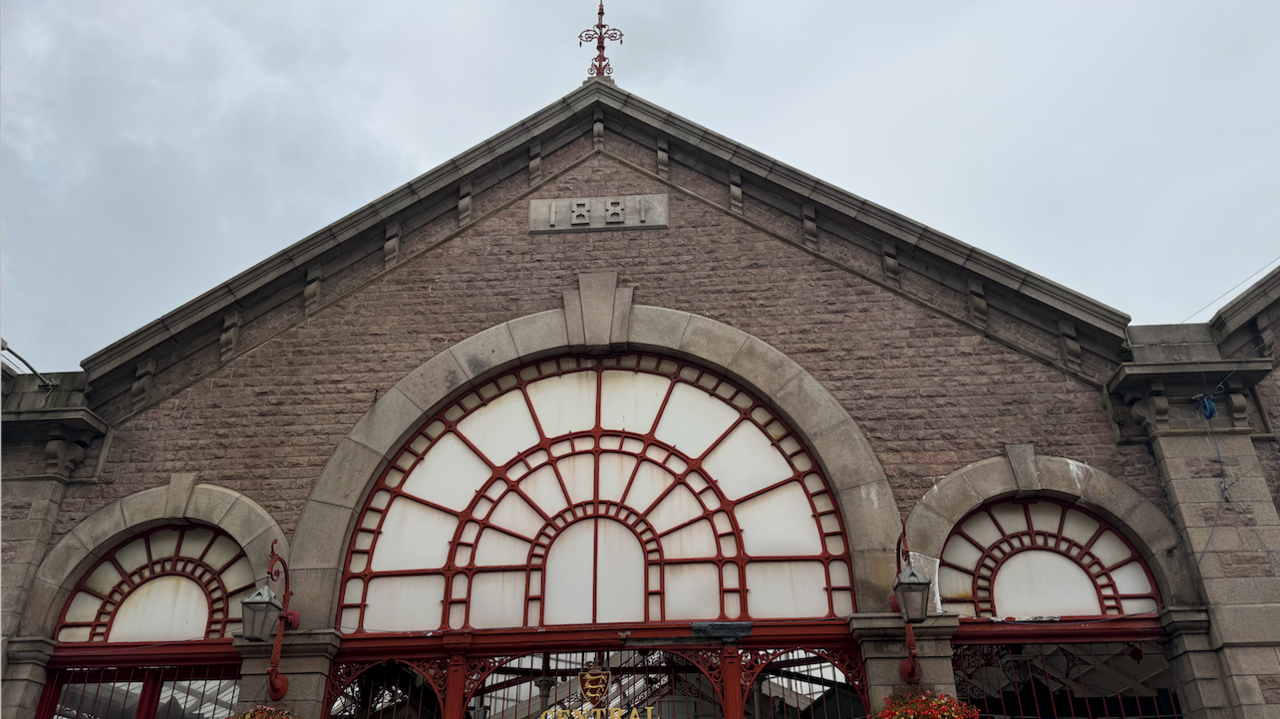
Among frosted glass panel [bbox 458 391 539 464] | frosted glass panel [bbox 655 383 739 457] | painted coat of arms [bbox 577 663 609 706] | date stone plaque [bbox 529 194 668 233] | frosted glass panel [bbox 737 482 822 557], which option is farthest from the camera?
date stone plaque [bbox 529 194 668 233]

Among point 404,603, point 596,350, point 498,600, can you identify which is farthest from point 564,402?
point 404,603

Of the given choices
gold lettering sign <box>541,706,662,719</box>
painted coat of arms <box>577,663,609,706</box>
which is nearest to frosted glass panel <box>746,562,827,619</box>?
gold lettering sign <box>541,706,662,719</box>

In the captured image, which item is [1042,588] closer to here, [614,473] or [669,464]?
[669,464]

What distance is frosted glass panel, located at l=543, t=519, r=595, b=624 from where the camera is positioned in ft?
34.3

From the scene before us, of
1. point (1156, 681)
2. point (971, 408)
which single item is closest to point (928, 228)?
point (971, 408)

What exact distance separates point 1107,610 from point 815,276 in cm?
505

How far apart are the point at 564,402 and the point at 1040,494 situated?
5.64 metres

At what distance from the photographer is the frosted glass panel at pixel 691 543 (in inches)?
420

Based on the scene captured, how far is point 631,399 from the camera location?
1167 centimetres

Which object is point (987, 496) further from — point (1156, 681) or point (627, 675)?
point (627, 675)

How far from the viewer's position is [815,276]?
39.4 feet

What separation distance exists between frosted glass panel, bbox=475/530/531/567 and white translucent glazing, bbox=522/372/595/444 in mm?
Result: 1363

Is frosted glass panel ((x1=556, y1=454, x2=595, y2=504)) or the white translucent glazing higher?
the white translucent glazing

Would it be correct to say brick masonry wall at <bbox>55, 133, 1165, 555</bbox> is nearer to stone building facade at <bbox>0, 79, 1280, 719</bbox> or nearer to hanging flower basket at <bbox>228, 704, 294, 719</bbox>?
stone building facade at <bbox>0, 79, 1280, 719</bbox>
